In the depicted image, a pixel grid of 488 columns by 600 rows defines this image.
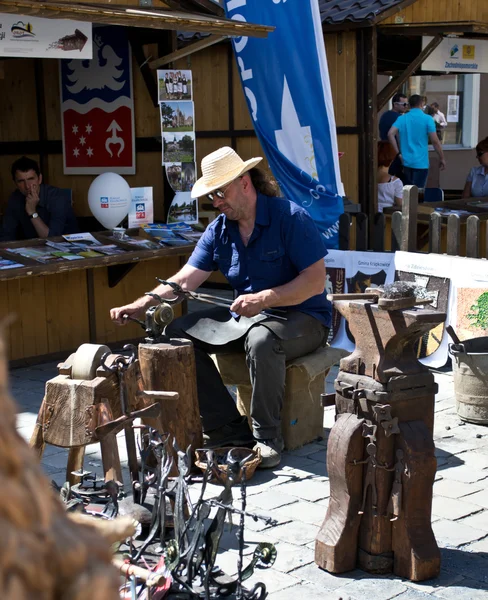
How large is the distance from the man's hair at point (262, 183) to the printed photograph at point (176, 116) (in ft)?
9.31

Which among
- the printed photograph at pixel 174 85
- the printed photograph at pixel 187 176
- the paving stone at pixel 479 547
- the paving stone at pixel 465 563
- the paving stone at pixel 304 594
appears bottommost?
the paving stone at pixel 479 547

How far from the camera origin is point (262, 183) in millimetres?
4977

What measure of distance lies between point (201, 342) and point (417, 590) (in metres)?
2.12

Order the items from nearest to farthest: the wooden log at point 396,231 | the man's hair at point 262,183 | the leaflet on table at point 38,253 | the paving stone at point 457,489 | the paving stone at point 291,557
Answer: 1. the paving stone at point 291,557
2. the paving stone at point 457,489
3. the man's hair at point 262,183
4. the leaflet on table at point 38,253
5. the wooden log at point 396,231

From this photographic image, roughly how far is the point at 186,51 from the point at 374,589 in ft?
17.6

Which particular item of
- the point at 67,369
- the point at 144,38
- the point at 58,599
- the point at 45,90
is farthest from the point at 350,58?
the point at 58,599

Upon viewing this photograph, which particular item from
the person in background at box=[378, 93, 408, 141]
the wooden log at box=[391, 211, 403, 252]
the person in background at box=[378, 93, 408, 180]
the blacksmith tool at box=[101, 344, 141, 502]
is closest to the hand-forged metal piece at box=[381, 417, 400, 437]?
the blacksmith tool at box=[101, 344, 141, 502]

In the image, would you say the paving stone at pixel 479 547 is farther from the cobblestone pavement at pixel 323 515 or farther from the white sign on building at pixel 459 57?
the white sign on building at pixel 459 57

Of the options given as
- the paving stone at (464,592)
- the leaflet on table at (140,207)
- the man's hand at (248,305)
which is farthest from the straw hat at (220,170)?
the leaflet on table at (140,207)

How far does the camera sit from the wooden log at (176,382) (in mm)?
4477

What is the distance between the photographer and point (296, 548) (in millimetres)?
3787

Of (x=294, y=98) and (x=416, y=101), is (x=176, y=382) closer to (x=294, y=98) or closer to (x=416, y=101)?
(x=294, y=98)

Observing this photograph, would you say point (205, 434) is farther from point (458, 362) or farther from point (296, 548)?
point (458, 362)

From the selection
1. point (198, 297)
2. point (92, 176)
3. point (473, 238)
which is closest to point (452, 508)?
point (198, 297)
